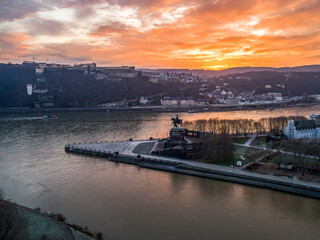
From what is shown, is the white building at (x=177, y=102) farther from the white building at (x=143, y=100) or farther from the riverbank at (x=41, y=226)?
the riverbank at (x=41, y=226)

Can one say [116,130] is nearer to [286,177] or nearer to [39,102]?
[286,177]

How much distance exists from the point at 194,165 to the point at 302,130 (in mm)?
8067

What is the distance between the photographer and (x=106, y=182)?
10.8 meters

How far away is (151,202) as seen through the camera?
29.2 feet

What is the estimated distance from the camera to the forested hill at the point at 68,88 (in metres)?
41.4

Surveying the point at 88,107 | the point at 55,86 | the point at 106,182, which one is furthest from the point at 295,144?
the point at 55,86

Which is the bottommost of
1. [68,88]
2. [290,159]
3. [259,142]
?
[290,159]

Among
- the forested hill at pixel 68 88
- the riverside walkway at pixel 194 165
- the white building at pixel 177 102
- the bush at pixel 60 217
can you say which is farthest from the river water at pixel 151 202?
the white building at pixel 177 102

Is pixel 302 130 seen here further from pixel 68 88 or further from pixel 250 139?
pixel 68 88

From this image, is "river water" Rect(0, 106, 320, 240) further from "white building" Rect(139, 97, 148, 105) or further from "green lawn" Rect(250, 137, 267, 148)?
"white building" Rect(139, 97, 148, 105)

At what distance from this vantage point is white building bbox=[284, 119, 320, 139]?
15.9 metres

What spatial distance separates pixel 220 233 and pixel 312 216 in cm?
288

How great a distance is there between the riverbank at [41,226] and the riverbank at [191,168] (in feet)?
17.7

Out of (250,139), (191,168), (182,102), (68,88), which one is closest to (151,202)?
(191,168)
